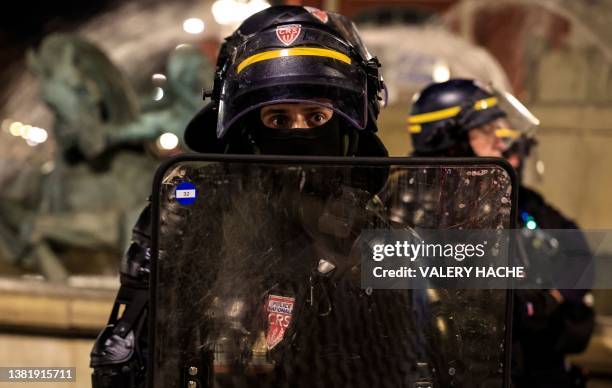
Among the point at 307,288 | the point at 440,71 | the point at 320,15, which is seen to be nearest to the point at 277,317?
the point at 307,288

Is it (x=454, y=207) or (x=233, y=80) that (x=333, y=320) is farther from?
(x=233, y=80)

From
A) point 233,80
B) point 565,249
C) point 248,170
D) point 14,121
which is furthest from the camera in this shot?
point 14,121

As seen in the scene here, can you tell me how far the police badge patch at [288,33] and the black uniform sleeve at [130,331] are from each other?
1.34 ft

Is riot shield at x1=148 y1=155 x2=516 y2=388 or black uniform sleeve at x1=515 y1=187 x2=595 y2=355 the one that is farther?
black uniform sleeve at x1=515 y1=187 x2=595 y2=355

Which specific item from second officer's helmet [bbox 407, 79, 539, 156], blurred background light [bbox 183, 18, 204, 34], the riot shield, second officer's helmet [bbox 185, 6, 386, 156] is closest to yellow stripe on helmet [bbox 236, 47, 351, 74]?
second officer's helmet [bbox 185, 6, 386, 156]

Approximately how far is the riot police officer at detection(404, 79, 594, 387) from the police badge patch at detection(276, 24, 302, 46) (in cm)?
116

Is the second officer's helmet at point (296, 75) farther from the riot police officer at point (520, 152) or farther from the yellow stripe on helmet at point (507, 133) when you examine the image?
the yellow stripe on helmet at point (507, 133)

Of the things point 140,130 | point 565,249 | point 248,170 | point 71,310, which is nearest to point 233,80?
point 248,170

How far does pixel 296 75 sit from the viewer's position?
4.78 feet

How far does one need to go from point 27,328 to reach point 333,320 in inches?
112

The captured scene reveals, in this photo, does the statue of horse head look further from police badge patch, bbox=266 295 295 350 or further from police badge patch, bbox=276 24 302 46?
police badge patch, bbox=266 295 295 350

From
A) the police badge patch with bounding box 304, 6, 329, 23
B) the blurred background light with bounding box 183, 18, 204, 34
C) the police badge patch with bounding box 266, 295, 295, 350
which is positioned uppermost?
the blurred background light with bounding box 183, 18, 204, 34

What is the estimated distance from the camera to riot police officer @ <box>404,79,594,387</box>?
7.96 ft

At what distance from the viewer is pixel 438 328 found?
1.25 meters
